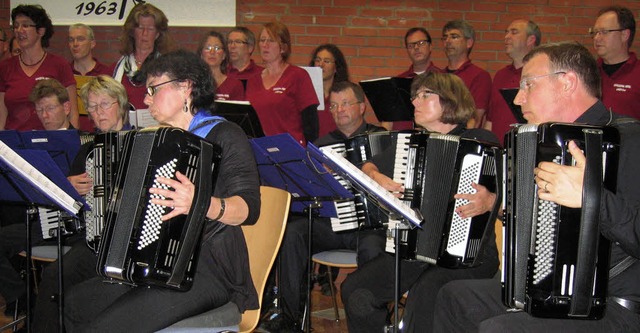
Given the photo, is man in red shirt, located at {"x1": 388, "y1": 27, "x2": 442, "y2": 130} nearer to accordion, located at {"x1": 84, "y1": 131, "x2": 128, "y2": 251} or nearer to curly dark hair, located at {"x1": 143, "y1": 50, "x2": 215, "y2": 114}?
accordion, located at {"x1": 84, "y1": 131, "x2": 128, "y2": 251}

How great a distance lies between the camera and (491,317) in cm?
271

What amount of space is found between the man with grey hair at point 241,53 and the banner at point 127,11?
77 centimetres

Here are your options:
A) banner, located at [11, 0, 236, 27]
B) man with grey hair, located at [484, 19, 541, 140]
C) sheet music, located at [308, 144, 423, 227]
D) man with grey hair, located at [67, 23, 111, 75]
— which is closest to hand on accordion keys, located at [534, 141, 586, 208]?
sheet music, located at [308, 144, 423, 227]

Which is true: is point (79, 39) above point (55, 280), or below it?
above

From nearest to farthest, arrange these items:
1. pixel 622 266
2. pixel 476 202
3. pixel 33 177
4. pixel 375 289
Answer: pixel 622 266
pixel 33 177
pixel 476 202
pixel 375 289

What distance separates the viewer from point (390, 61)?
6.77m

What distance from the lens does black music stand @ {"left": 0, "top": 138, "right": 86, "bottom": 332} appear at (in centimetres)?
314

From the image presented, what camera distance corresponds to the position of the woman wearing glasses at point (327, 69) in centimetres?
591

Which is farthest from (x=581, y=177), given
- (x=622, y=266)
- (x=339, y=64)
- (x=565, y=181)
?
(x=339, y=64)

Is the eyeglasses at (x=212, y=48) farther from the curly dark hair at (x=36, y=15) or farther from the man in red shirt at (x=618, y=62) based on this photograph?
the man in red shirt at (x=618, y=62)

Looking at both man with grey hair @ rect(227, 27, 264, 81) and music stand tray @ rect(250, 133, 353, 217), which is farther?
man with grey hair @ rect(227, 27, 264, 81)

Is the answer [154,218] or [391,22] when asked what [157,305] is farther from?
[391,22]

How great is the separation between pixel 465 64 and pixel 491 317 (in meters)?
3.29

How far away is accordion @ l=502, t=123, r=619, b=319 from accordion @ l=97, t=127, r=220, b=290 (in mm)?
1100
